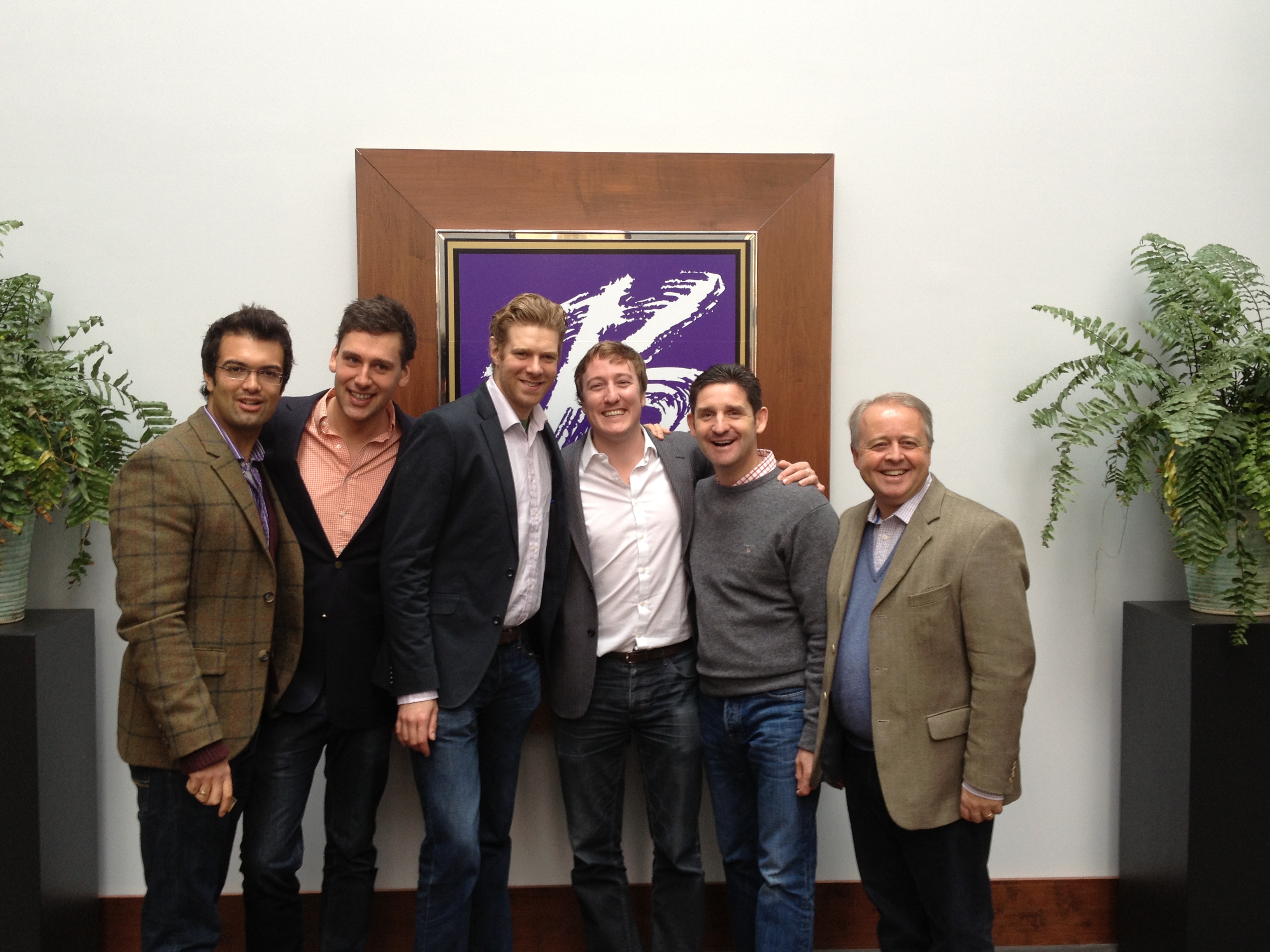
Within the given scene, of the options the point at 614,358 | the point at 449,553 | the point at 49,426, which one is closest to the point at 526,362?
the point at 614,358

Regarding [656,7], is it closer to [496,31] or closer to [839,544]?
[496,31]

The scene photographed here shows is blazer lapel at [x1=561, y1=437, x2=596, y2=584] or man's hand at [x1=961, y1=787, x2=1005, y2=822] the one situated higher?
blazer lapel at [x1=561, y1=437, x2=596, y2=584]

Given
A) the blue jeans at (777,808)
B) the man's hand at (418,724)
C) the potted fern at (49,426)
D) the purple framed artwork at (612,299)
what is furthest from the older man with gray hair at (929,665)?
the potted fern at (49,426)

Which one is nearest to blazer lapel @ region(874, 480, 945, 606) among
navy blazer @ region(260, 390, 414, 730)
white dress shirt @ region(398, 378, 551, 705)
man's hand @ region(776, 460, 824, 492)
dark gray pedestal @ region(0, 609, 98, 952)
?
man's hand @ region(776, 460, 824, 492)

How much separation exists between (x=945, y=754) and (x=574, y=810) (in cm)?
105

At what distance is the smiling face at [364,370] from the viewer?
216cm

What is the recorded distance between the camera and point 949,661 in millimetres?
1942

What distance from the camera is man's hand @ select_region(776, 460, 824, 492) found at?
232 cm

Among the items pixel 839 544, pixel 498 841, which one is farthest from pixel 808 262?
pixel 498 841

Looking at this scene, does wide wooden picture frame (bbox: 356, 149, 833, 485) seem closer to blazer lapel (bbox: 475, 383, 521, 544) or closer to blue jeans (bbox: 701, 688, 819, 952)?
blazer lapel (bbox: 475, 383, 521, 544)

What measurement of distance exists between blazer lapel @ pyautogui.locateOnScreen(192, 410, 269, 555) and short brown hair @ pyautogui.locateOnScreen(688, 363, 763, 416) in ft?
3.73

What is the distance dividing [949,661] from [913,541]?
0.95 ft

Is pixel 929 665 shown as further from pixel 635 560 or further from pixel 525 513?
pixel 525 513

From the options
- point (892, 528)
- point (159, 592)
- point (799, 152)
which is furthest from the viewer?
point (799, 152)
